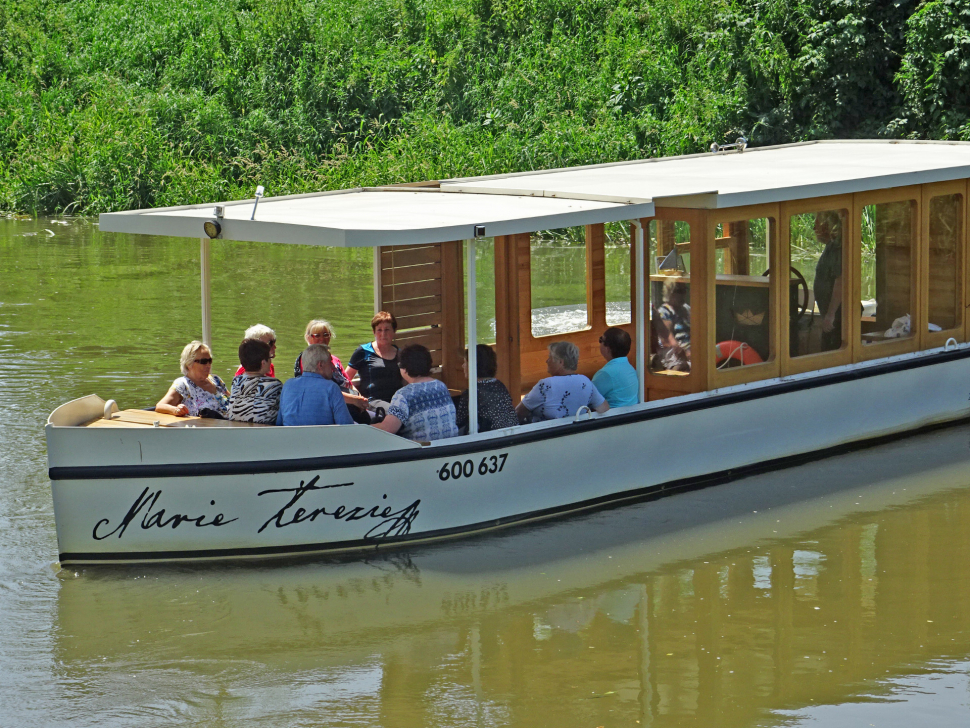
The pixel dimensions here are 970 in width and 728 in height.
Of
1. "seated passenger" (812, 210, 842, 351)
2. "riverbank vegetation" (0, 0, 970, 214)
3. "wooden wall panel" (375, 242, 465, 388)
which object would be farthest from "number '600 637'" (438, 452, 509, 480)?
"riverbank vegetation" (0, 0, 970, 214)

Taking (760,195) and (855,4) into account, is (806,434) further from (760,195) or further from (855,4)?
(855,4)

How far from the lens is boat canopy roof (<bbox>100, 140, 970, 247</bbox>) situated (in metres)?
7.36

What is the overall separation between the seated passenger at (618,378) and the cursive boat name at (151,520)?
2.46 meters

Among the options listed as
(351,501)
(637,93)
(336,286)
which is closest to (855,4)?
(637,93)

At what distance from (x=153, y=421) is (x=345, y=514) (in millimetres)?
1220

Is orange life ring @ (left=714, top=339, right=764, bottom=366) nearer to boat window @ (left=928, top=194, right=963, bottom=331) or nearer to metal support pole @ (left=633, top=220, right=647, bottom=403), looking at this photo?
metal support pole @ (left=633, top=220, right=647, bottom=403)

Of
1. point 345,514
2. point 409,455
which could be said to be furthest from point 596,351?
point 345,514

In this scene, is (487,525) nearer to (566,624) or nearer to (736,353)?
(566,624)

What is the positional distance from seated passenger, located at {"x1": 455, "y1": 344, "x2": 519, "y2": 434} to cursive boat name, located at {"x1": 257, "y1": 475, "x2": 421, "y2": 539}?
25.4 inches

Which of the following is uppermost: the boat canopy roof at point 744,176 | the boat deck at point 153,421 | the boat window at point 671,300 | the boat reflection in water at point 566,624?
the boat canopy roof at point 744,176

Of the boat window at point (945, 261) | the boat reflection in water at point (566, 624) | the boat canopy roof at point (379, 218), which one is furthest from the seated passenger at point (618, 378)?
the boat window at point (945, 261)

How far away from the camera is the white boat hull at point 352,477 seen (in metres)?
6.96

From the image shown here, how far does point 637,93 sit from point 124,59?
11058 mm

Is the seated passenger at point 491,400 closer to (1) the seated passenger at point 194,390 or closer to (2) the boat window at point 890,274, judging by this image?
(1) the seated passenger at point 194,390
